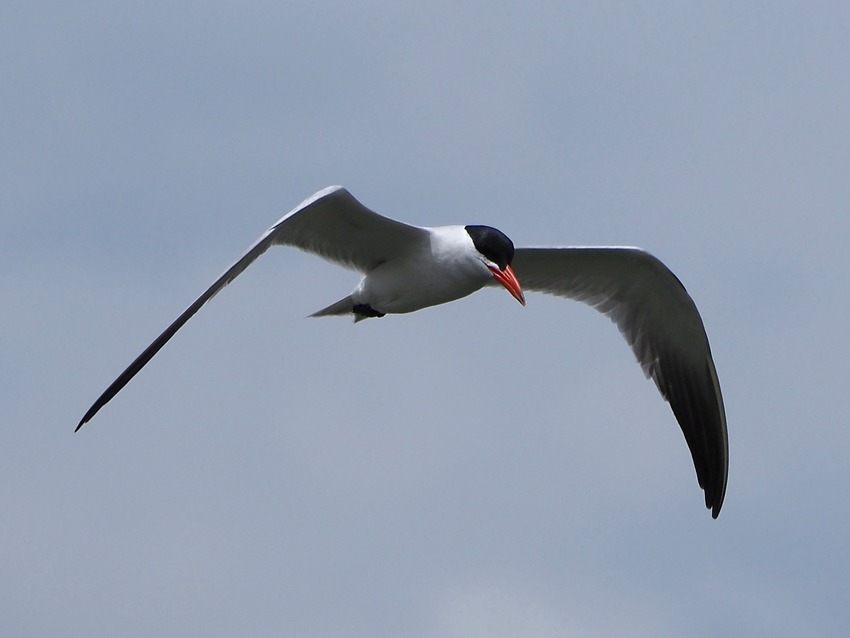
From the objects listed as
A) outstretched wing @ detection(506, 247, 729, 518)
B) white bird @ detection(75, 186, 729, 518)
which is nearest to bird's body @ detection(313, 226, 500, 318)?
white bird @ detection(75, 186, 729, 518)

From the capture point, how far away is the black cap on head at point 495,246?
1184 centimetres

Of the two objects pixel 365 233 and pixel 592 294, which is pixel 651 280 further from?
pixel 365 233

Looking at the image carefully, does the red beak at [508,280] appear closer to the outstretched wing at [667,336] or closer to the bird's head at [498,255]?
the bird's head at [498,255]

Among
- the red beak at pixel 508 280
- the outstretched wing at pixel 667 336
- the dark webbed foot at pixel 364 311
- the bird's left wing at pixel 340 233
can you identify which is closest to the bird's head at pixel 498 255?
the red beak at pixel 508 280

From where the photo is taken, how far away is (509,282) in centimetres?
1183

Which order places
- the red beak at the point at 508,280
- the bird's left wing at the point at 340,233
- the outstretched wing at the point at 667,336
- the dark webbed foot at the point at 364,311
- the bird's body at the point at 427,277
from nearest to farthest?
the bird's left wing at the point at 340,233 < the red beak at the point at 508,280 < the bird's body at the point at 427,277 < the dark webbed foot at the point at 364,311 < the outstretched wing at the point at 667,336

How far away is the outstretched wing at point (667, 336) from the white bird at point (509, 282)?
0.01 metres

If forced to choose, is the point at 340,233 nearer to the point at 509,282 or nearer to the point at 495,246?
the point at 495,246

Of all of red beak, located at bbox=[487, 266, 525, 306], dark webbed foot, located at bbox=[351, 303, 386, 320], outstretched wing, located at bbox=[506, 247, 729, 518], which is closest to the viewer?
red beak, located at bbox=[487, 266, 525, 306]

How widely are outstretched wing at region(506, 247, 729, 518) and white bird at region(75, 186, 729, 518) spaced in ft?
0.04

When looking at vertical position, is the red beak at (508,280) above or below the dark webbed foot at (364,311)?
above

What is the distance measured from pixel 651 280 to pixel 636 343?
2.91 feet

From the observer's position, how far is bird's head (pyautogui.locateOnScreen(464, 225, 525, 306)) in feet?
38.8

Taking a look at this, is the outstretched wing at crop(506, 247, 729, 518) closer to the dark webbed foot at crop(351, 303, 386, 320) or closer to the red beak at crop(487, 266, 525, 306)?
the dark webbed foot at crop(351, 303, 386, 320)
